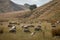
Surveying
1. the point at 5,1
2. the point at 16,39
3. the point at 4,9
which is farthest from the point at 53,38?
the point at 5,1

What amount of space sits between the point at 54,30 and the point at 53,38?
1535 mm

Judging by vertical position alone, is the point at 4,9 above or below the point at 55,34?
above

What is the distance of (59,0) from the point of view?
3061 inches

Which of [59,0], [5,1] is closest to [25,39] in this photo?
[59,0]

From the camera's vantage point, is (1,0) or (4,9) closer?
(4,9)

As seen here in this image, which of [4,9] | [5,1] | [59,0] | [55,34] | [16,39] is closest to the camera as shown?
[16,39]

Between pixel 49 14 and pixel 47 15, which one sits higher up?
pixel 49 14

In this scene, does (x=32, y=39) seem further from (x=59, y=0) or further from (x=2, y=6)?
(x=2, y=6)

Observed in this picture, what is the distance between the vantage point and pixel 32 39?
52.3ft

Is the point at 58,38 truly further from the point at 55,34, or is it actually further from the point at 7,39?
the point at 7,39

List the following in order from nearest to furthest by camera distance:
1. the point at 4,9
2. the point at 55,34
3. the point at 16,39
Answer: the point at 16,39
the point at 55,34
the point at 4,9

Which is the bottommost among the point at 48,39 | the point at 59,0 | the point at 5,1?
the point at 48,39

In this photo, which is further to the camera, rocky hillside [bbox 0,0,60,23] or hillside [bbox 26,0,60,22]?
hillside [bbox 26,0,60,22]

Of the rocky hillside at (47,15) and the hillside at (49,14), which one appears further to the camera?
the hillside at (49,14)
